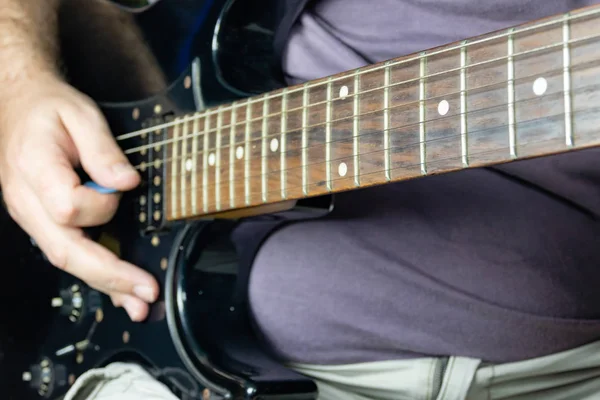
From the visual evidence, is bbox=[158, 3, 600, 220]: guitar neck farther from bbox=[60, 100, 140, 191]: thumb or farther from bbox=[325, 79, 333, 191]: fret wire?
bbox=[60, 100, 140, 191]: thumb

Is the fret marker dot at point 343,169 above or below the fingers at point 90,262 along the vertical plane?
above

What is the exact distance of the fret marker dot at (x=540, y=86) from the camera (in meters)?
0.38

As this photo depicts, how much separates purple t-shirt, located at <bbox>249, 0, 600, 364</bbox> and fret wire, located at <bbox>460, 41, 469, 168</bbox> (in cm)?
17

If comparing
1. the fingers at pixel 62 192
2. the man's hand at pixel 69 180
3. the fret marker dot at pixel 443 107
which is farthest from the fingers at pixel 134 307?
the fret marker dot at pixel 443 107

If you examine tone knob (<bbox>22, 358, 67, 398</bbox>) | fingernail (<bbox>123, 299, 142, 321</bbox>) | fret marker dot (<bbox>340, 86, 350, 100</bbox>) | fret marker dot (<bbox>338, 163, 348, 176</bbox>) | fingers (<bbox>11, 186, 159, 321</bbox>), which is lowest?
tone knob (<bbox>22, 358, 67, 398</bbox>)

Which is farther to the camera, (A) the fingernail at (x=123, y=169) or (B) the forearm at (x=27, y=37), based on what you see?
(B) the forearm at (x=27, y=37)

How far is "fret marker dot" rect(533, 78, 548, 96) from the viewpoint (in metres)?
0.38

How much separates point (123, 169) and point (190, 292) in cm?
17

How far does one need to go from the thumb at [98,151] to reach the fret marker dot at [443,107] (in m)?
0.43

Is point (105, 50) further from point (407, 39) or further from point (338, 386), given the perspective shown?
point (338, 386)

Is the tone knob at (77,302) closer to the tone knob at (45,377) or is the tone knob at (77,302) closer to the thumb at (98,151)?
the tone knob at (45,377)

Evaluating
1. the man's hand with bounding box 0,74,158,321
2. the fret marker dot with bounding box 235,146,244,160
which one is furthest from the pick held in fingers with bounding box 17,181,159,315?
the fret marker dot with bounding box 235,146,244,160

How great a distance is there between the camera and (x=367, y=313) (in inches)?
26.0

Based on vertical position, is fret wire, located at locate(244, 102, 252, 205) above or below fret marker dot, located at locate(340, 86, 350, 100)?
below
